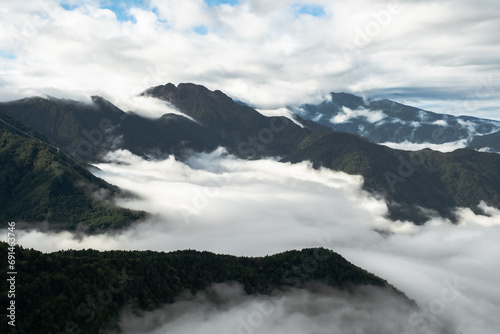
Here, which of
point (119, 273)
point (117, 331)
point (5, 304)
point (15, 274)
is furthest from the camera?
point (119, 273)

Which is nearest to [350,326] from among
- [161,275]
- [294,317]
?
[294,317]

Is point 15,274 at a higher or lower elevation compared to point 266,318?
higher

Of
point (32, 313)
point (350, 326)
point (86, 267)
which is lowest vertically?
point (350, 326)

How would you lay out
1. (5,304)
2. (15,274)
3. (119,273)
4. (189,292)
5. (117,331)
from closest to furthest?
(5,304) < (15,274) < (117,331) < (119,273) < (189,292)

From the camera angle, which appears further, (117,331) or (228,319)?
(228,319)

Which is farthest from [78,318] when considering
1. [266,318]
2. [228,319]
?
[266,318]

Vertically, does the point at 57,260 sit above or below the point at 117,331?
above

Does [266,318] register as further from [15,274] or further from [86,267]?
[15,274]

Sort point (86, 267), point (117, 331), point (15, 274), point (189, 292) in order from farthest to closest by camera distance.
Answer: point (189, 292) < point (86, 267) < point (117, 331) < point (15, 274)

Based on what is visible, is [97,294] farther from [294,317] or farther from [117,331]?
[294,317]
